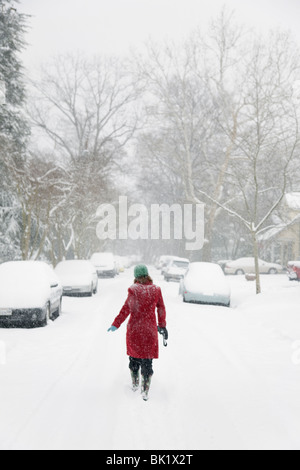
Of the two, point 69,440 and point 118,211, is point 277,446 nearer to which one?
point 69,440

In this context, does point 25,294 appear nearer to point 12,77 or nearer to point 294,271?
point 12,77

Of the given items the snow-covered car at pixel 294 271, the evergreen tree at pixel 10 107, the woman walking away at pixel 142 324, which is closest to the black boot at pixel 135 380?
the woman walking away at pixel 142 324

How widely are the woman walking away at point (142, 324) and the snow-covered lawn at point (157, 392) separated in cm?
39

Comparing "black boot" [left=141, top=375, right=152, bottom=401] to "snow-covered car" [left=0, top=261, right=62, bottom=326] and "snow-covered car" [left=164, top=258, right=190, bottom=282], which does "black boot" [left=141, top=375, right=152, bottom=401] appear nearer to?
"snow-covered car" [left=0, top=261, right=62, bottom=326]

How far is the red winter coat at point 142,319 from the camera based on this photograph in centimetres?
532

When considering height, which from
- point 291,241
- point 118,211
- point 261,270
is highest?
point 118,211

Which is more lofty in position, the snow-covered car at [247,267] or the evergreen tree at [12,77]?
the evergreen tree at [12,77]

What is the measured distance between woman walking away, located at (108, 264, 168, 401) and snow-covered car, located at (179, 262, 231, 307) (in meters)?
10.5

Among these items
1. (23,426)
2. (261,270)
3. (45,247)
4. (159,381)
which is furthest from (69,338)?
(261,270)

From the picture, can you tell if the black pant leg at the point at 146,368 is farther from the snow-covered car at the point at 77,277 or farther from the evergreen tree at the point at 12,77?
the evergreen tree at the point at 12,77

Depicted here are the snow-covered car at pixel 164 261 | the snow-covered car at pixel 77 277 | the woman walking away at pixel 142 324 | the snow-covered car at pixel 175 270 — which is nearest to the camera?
the woman walking away at pixel 142 324

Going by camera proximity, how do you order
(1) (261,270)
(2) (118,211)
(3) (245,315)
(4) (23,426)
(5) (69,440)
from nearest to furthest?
(5) (69,440) < (4) (23,426) < (3) (245,315) < (1) (261,270) < (2) (118,211)

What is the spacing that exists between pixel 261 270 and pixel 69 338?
115ft
